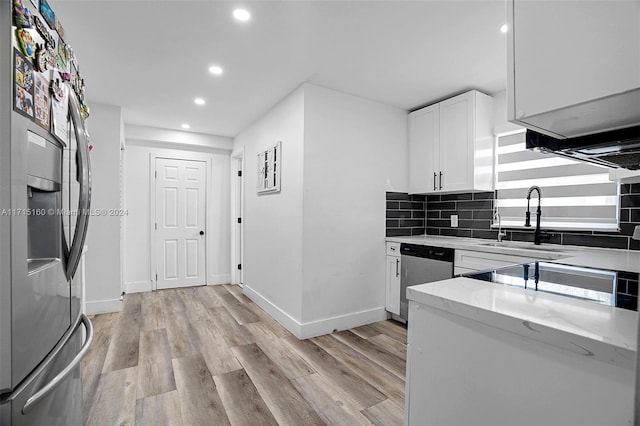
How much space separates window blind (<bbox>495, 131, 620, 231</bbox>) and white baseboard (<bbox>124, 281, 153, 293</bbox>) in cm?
474

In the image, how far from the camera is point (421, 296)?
89cm

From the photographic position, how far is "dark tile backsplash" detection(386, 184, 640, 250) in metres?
2.22

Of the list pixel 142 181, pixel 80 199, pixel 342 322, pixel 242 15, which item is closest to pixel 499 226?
pixel 342 322

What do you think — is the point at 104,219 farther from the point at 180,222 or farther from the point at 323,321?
the point at 323,321

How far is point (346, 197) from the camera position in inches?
120

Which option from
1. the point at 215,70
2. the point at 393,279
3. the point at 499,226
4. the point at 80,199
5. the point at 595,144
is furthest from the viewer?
the point at 393,279


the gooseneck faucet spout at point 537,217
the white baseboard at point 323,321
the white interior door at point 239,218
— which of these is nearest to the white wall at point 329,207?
the white baseboard at point 323,321

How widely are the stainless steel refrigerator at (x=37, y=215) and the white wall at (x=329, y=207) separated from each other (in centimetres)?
183

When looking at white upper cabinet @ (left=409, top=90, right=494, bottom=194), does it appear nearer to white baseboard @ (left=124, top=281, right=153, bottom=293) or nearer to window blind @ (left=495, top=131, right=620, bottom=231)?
window blind @ (left=495, top=131, right=620, bottom=231)

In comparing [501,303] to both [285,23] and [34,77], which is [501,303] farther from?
[285,23]

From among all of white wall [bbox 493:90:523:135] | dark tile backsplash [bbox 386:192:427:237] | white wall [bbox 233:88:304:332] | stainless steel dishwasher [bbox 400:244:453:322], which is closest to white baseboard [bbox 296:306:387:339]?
white wall [bbox 233:88:304:332]

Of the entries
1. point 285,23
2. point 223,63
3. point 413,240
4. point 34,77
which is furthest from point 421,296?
point 223,63

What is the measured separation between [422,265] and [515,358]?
88.0 inches

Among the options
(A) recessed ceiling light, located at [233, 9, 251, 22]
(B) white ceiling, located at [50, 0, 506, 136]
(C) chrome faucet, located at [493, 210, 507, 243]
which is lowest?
(C) chrome faucet, located at [493, 210, 507, 243]
